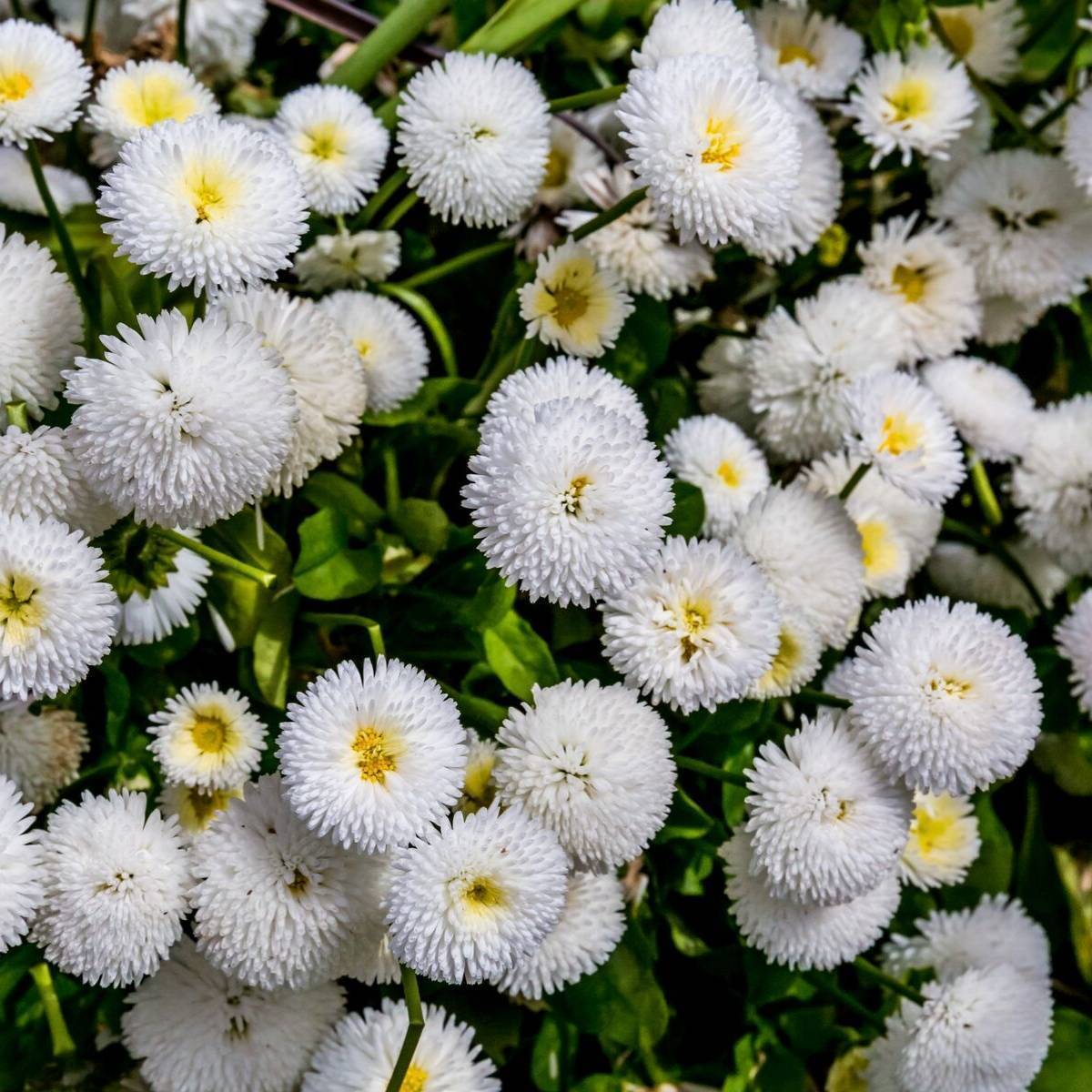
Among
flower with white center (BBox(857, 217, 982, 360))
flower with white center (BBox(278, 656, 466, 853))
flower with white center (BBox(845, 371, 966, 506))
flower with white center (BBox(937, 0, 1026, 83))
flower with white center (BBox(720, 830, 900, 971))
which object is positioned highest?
flower with white center (BBox(937, 0, 1026, 83))

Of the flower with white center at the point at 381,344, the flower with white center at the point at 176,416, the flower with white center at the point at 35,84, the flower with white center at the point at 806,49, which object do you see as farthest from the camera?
the flower with white center at the point at 806,49

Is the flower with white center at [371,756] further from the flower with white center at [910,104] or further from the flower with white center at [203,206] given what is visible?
the flower with white center at [910,104]

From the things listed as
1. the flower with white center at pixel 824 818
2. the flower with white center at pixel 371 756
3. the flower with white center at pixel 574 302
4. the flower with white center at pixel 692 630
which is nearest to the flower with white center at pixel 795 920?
the flower with white center at pixel 824 818

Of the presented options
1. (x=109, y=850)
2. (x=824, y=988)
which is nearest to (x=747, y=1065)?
(x=824, y=988)

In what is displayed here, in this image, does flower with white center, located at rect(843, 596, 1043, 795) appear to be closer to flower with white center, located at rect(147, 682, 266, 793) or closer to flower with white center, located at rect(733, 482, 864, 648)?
flower with white center, located at rect(733, 482, 864, 648)

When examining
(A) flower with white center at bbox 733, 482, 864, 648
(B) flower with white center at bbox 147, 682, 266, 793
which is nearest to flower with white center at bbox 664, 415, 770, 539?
(A) flower with white center at bbox 733, 482, 864, 648

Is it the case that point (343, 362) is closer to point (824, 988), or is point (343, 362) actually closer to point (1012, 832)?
point (824, 988)
